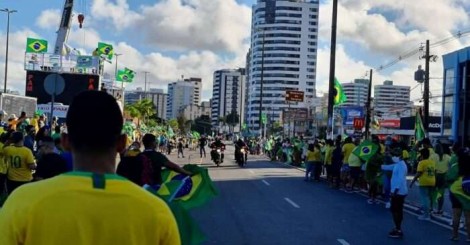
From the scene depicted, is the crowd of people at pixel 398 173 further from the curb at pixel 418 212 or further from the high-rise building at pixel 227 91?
the high-rise building at pixel 227 91

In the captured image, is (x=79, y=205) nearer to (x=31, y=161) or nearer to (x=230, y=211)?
(x=31, y=161)

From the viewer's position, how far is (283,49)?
149 meters

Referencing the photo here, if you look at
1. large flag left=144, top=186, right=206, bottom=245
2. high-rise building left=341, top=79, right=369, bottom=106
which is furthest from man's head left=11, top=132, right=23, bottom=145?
high-rise building left=341, top=79, right=369, bottom=106

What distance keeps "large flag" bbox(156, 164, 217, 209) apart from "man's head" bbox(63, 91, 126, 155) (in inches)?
217

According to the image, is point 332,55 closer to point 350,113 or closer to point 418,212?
point 418,212

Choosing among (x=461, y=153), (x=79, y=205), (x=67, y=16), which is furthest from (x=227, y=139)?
(x=79, y=205)

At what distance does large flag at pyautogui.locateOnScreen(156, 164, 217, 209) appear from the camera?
8.25 m

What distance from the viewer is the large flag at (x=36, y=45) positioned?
58.8 m

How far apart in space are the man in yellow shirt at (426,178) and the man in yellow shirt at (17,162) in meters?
8.19

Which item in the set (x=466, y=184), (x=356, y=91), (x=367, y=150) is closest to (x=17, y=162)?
(x=466, y=184)

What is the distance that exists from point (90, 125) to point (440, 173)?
47.0ft

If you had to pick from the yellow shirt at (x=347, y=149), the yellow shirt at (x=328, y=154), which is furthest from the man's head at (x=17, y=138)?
the yellow shirt at (x=328, y=154)

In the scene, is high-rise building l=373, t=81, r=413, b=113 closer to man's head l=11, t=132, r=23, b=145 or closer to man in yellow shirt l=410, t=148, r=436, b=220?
man in yellow shirt l=410, t=148, r=436, b=220

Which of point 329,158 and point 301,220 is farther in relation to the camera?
point 329,158
